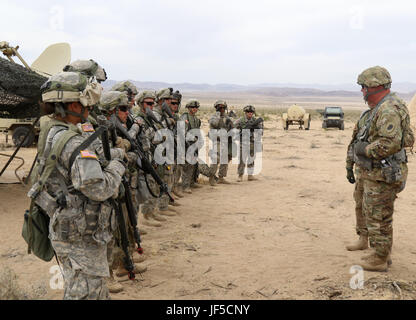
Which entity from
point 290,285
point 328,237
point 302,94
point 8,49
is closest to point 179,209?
point 328,237

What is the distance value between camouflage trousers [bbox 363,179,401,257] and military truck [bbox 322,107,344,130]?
21452 millimetres

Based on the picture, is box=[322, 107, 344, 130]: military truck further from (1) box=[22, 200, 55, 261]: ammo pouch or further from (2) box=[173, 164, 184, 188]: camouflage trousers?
(1) box=[22, 200, 55, 261]: ammo pouch

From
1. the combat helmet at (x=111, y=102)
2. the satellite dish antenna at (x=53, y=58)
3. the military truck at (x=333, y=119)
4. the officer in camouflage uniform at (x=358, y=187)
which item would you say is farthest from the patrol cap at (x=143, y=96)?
the military truck at (x=333, y=119)

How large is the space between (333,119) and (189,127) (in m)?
18.2

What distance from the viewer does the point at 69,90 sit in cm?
267

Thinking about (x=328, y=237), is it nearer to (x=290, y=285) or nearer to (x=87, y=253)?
(x=290, y=285)

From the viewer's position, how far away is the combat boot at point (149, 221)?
6.22m

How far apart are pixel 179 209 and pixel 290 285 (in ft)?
11.2

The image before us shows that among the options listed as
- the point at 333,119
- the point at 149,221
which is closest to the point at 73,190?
the point at 149,221

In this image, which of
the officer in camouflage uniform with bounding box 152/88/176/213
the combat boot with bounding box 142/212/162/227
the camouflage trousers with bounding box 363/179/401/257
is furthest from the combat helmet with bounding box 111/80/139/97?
the camouflage trousers with bounding box 363/179/401/257

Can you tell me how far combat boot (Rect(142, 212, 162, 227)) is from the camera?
20.4 ft

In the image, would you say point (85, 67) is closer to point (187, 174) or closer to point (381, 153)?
point (381, 153)

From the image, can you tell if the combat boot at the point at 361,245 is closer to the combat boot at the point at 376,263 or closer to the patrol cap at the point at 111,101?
the combat boot at the point at 376,263

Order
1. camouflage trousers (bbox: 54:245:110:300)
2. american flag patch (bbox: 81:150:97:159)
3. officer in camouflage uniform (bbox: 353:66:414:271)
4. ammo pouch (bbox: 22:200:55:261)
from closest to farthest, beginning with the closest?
american flag patch (bbox: 81:150:97:159) < camouflage trousers (bbox: 54:245:110:300) < ammo pouch (bbox: 22:200:55:261) < officer in camouflage uniform (bbox: 353:66:414:271)
